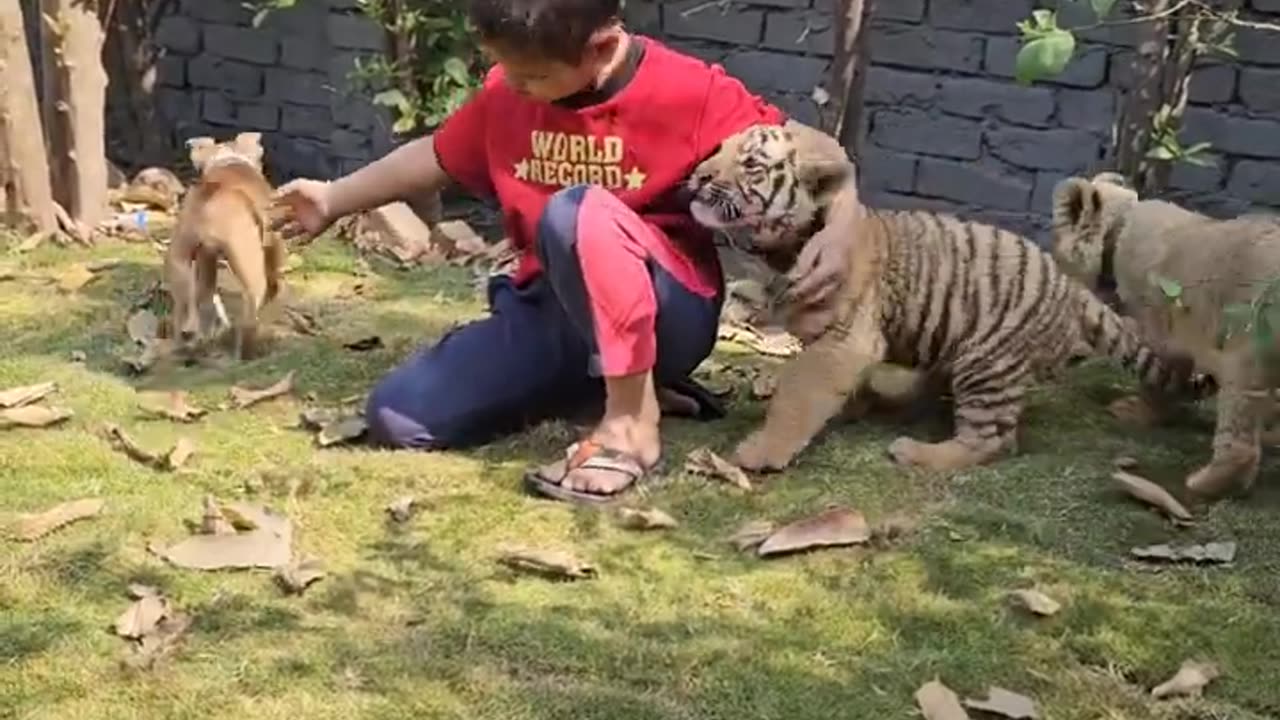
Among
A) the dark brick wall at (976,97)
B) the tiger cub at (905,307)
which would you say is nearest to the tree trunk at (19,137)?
the dark brick wall at (976,97)

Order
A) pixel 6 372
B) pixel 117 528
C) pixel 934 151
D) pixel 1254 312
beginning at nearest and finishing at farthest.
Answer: pixel 1254 312 < pixel 117 528 < pixel 6 372 < pixel 934 151

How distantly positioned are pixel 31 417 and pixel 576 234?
129 cm

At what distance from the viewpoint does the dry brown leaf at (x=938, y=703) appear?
253cm

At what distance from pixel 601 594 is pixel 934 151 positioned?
138 inches

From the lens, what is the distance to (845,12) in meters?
5.23

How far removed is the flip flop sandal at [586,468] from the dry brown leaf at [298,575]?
1.69 feet

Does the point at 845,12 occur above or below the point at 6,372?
above

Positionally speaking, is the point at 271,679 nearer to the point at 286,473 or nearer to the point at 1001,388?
the point at 286,473

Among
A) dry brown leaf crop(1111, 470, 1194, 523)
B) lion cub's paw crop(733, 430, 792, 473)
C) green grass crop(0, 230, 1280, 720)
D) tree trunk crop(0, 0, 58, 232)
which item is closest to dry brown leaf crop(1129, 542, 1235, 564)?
green grass crop(0, 230, 1280, 720)

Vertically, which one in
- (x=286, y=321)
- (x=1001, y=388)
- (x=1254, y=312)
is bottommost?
(x=286, y=321)

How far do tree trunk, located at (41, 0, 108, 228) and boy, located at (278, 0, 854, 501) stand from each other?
86.1 inches

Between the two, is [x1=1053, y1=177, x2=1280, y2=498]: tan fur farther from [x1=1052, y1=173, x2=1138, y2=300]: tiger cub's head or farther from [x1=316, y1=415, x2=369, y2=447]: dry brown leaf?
[x1=316, y1=415, x2=369, y2=447]: dry brown leaf

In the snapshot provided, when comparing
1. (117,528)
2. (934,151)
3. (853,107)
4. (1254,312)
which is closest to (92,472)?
(117,528)

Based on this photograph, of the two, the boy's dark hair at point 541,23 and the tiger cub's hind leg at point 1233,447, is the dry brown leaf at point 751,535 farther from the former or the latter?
the boy's dark hair at point 541,23
